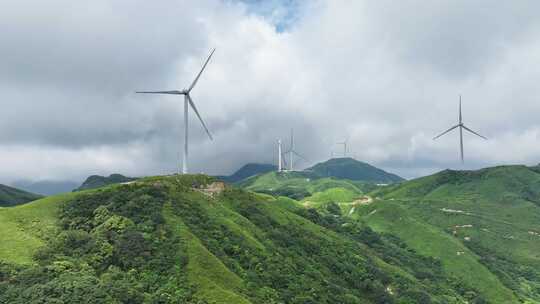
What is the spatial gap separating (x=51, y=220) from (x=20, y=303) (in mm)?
47172

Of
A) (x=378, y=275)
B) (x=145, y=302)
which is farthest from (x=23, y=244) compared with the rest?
(x=378, y=275)

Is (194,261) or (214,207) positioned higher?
(214,207)

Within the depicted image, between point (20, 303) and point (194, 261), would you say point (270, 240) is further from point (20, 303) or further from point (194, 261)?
point (20, 303)

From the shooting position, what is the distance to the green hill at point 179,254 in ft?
354

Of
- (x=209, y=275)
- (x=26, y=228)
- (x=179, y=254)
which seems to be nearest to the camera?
(x=209, y=275)

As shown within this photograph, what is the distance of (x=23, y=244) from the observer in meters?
A: 121

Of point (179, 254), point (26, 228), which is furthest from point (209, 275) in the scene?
point (26, 228)

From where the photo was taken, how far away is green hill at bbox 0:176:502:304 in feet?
354

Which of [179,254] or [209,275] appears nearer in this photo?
[209,275]

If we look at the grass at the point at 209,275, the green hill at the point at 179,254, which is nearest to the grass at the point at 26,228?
the green hill at the point at 179,254

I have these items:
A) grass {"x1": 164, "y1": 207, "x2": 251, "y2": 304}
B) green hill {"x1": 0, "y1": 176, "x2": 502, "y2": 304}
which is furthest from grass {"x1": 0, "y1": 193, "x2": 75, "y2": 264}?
grass {"x1": 164, "y1": 207, "x2": 251, "y2": 304}

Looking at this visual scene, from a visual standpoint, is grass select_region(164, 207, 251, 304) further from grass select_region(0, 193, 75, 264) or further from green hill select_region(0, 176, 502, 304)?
grass select_region(0, 193, 75, 264)

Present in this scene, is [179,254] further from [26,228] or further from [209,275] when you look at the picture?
[26,228]

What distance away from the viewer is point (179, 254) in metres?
124
